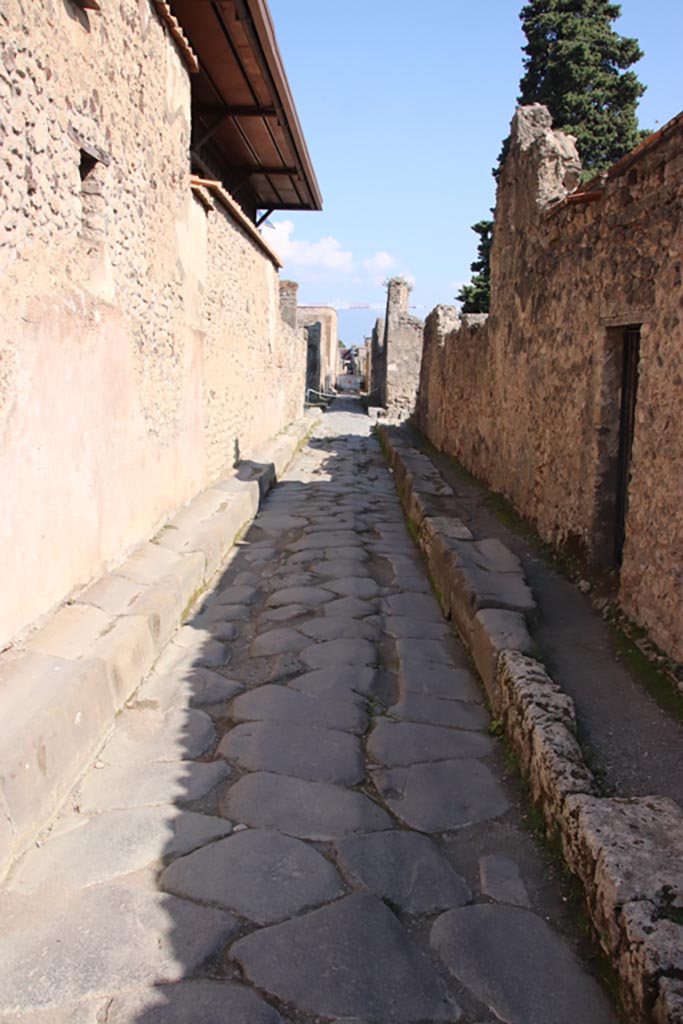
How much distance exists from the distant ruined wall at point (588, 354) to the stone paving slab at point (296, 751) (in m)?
1.40

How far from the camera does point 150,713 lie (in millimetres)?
3475

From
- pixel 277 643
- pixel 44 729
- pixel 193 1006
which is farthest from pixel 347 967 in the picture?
pixel 277 643

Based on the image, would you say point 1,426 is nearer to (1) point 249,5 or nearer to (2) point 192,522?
(2) point 192,522

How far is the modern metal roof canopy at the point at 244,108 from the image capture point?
21.0 ft

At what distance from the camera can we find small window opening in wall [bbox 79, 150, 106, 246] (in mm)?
4141

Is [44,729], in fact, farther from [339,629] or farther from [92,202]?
[92,202]

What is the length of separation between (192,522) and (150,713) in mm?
2664

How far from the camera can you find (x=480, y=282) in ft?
70.7

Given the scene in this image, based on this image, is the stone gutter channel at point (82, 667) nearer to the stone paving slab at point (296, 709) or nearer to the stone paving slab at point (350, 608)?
the stone paving slab at point (296, 709)

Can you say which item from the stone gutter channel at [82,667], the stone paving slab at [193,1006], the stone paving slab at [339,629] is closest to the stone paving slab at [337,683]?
the stone paving slab at [339,629]

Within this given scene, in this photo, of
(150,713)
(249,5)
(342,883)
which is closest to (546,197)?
(249,5)

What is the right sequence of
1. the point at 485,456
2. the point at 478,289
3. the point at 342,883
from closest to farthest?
the point at 342,883 → the point at 485,456 → the point at 478,289

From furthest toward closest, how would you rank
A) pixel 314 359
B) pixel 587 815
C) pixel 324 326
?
1. pixel 324 326
2. pixel 314 359
3. pixel 587 815

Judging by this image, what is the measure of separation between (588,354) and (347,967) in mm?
3804
